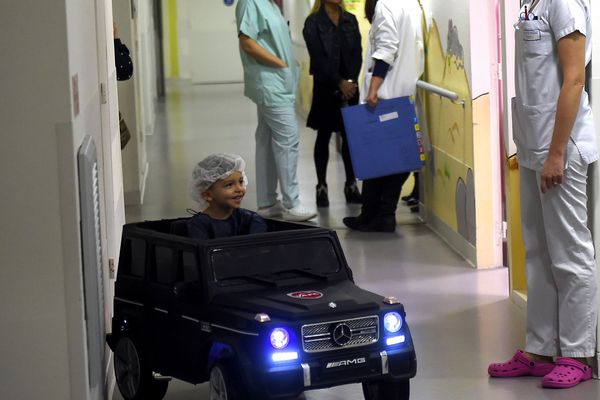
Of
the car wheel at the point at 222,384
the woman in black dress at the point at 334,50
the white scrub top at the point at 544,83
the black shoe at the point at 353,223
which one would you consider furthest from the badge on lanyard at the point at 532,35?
the woman in black dress at the point at 334,50

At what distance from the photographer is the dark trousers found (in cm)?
712

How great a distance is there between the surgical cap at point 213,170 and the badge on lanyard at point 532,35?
3.56 ft

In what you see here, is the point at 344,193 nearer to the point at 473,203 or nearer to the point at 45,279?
the point at 473,203

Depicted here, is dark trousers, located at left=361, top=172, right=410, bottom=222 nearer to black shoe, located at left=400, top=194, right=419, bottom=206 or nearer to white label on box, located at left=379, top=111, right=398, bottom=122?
white label on box, located at left=379, top=111, right=398, bottom=122

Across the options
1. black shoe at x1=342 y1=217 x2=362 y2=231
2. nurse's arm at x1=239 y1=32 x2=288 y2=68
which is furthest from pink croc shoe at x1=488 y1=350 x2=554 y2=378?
nurse's arm at x1=239 y1=32 x2=288 y2=68

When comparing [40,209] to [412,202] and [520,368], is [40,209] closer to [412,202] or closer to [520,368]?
[520,368]

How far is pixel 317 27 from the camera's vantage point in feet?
25.4

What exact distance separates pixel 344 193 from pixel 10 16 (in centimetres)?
564

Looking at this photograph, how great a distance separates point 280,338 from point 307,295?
22 centimetres

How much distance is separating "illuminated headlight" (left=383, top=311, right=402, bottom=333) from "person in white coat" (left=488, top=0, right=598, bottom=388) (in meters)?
0.87

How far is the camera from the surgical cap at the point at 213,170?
3.94m

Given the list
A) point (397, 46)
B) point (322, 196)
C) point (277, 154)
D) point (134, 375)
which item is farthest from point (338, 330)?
point (322, 196)

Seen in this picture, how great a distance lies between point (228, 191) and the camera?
3945mm

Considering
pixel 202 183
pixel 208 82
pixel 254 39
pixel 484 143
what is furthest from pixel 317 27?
pixel 208 82
